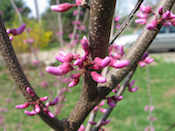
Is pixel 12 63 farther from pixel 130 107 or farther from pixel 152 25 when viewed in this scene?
pixel 130 107

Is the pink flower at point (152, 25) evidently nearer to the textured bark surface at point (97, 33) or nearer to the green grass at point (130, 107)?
the textured bark surface at point (97, 33)

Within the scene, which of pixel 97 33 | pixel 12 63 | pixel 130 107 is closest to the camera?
pixel 97 33

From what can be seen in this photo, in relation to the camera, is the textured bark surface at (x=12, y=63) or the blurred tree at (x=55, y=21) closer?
the textured bark surface at (x=12, y=63)

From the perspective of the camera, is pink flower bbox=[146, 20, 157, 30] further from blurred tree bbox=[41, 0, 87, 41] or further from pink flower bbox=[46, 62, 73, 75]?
blurred tree bbox=[41, 0, 87, 41]

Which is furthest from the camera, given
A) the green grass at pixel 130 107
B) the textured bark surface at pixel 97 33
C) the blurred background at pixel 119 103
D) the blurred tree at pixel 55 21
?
the blurred tree at pixel 55 21

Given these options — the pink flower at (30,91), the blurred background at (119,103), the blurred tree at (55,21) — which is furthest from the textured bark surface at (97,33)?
the blurred tree at (55,21)

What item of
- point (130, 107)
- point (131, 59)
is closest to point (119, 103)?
point (130, 107)

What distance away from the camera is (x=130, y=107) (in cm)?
411

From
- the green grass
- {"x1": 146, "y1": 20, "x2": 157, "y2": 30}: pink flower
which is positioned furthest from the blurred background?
{"x1": 146, "y1": 20, "x2": 157, "y2": 30}: pink flower

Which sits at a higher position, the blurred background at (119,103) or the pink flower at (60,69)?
the pink flower at (60,69)

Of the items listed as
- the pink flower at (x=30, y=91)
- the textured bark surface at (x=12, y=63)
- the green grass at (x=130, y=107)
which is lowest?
the green grass at (x=130, y=107)

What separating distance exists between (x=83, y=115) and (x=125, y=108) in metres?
3.66

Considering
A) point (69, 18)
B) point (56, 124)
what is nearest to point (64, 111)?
point (56, 124)

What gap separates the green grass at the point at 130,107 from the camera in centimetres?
343
